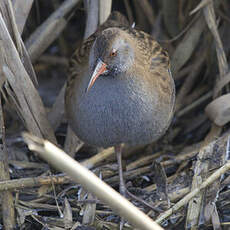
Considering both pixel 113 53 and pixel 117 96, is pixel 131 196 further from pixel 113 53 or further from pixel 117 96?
pixel 113 53

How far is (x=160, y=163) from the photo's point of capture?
3391 millimetres

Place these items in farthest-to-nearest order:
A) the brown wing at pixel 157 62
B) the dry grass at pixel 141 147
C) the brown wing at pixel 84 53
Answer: the brown wing at pixel 84 53 < the brown wing at pixel 157 62 < the dry grass at pixel 141 147

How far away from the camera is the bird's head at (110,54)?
2.90m

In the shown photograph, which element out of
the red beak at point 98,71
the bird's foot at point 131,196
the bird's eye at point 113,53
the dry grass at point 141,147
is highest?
the bird's eye at point 113,53

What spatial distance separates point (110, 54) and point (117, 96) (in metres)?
0.27

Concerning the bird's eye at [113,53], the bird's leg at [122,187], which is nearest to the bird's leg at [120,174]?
the bird's leg at [122,187]

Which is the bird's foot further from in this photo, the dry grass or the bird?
the bird

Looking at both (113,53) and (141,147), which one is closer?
(113,53)

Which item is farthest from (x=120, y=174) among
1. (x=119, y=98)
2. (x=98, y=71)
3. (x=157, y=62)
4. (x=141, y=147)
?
(x=98, y=71)

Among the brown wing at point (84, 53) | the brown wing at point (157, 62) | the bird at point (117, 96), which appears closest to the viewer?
the bird at point (117, 96)

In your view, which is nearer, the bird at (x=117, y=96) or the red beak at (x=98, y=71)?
the red beak at (x=98, y=71)

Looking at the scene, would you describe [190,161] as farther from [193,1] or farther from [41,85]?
[41,85]

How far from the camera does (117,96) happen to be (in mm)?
3037

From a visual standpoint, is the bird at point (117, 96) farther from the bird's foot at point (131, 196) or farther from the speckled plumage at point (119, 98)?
the bird's foot at point (131, 196)
